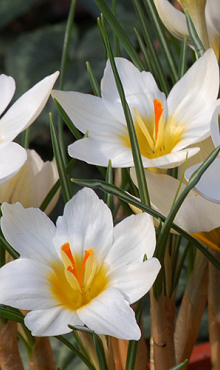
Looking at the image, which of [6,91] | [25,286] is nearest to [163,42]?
[6,91]

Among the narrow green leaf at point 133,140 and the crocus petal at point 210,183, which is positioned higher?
the narrow green leaf at point 133,140

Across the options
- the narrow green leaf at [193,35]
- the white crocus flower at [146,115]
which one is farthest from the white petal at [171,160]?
the narrow green leaf at [193,35]

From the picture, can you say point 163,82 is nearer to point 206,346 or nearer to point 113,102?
point 113,102

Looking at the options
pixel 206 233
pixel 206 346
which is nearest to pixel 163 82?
pixel 206 233

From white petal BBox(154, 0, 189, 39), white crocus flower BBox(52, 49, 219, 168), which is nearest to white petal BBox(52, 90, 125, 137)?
white crocus flower BBox(52, 49, 219, 168)

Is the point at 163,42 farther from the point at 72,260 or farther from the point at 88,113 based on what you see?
the point at 72,260

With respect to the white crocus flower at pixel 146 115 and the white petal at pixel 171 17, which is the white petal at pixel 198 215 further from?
the white petal at pixel 171 17
